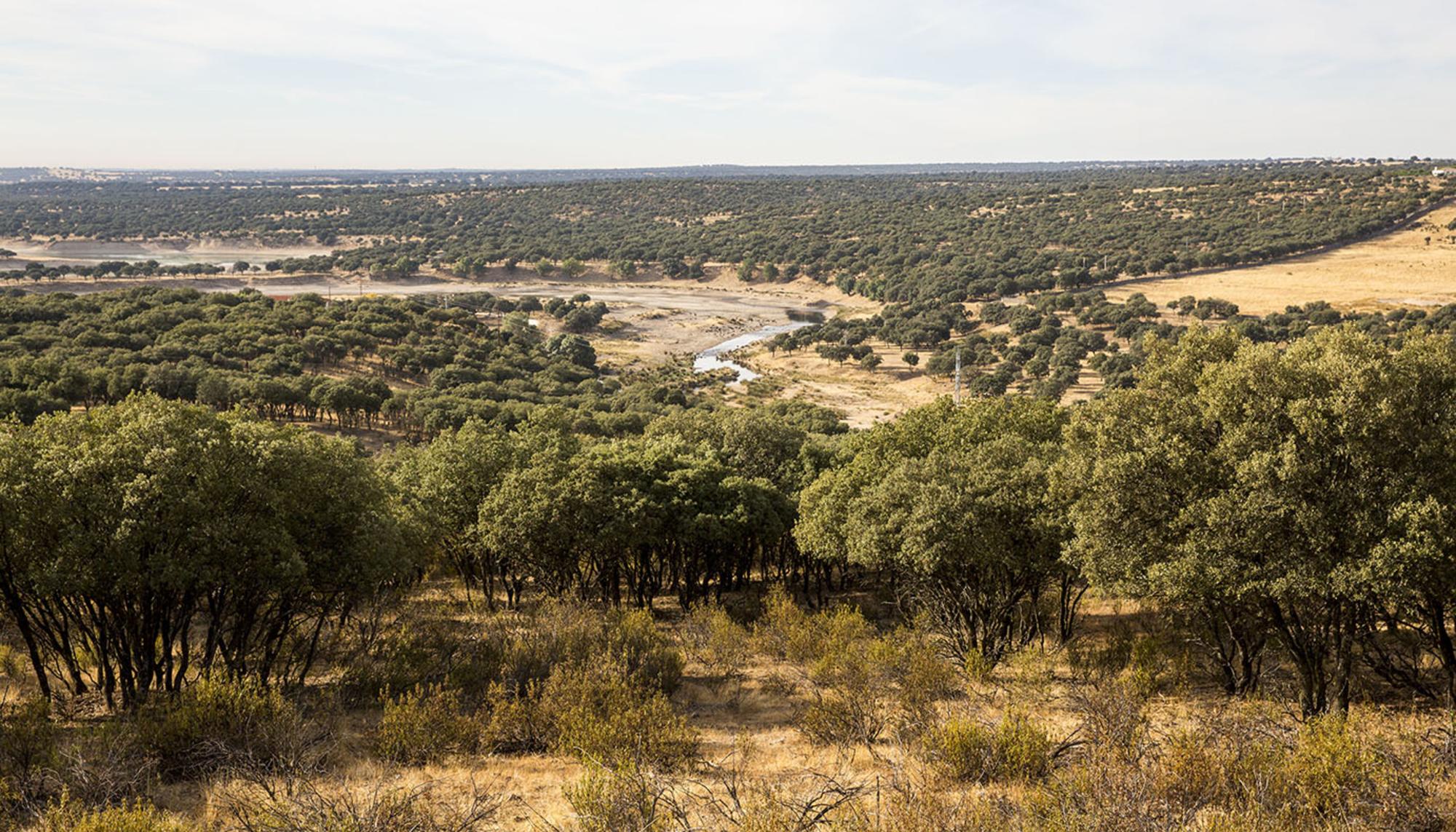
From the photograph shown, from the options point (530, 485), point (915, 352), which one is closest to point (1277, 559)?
point (530, 485)

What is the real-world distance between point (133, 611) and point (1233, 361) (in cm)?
2267

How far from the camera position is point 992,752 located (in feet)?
44.7

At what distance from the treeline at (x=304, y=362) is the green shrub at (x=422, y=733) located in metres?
46.8

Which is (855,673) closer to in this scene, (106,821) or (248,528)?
(248,528)

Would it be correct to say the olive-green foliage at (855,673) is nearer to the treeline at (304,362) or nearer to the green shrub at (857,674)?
the green shrub at (857,674)

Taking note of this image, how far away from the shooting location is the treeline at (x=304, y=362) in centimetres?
6384

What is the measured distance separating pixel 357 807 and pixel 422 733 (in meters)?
2.96

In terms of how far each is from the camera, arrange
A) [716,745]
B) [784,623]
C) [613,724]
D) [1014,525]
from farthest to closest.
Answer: [784,623] < [1014,525] < [716,745] < [613,724]

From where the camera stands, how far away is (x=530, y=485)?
25219mm

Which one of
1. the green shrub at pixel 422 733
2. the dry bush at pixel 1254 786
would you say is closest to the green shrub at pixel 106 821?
the green shrub at pixel 422 733

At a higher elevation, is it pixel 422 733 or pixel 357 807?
pixel 357 807

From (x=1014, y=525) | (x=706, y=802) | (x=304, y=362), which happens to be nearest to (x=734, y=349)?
(x=304, y=362)

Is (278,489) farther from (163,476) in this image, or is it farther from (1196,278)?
(1196,278)

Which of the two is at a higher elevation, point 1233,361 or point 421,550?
point 1233,361
